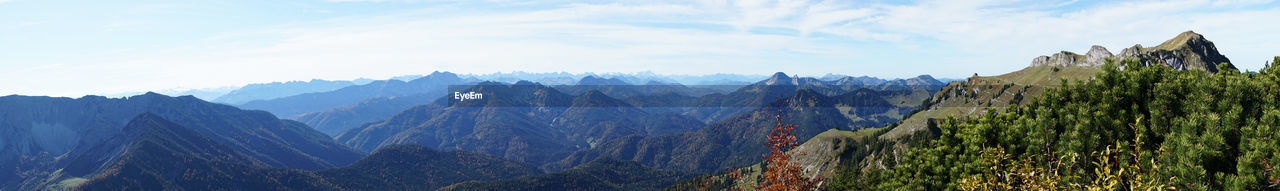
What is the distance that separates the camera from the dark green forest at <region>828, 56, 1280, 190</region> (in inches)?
659

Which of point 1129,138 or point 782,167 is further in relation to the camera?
point 1129,138

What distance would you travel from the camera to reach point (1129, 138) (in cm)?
2248

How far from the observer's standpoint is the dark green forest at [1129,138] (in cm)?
1675

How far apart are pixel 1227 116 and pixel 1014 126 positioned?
6.51m

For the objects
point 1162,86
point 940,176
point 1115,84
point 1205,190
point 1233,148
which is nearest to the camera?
point 1205,190

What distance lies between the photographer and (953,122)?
2764 cm

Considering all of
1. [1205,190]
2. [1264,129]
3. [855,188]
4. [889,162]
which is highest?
[1264,129]

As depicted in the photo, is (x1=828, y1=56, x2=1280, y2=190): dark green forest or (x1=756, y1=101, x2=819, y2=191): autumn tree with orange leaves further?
(x1=756, y1=101, x2=819, y2=191): autumn tree with orange leaves

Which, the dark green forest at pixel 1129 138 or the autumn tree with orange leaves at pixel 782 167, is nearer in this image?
the dark green forest at pixel 1129 138

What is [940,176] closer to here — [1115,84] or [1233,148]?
[1115,84]

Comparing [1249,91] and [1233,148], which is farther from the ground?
[1249,91]

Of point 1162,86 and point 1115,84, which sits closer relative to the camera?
point 1162,86

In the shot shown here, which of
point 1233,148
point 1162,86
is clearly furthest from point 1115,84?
point 1233,148

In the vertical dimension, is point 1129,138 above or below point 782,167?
A: above
